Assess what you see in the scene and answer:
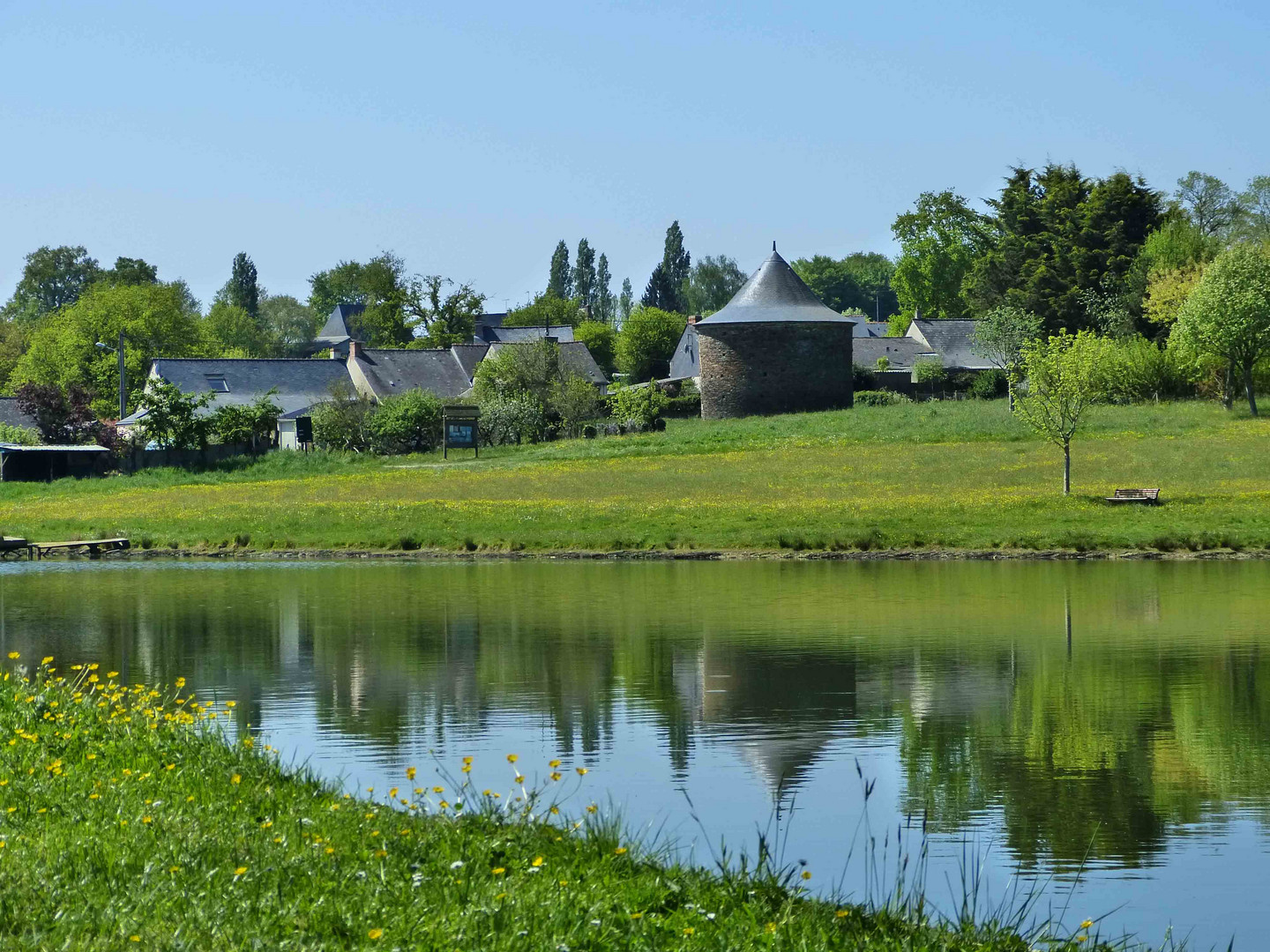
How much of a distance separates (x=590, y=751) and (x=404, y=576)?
19.2 metres

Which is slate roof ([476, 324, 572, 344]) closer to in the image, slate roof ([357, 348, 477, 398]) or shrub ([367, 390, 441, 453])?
slate roof ([357, 348, 477, 398])

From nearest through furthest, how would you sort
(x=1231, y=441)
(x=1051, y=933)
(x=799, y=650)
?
(x=1051, y=933), (x=799, y=650), (x=1231, y=441)

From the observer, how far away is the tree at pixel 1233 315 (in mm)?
62906

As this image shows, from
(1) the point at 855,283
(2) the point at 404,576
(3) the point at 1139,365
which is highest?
(1) the point at 855,283

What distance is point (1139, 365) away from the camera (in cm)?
6975

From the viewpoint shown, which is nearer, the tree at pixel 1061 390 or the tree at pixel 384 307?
the tree at pixel 1061 390

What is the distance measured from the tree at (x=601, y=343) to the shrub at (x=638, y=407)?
49.9m

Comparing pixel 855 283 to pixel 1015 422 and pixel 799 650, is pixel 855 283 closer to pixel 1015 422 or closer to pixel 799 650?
pixel 1015 422

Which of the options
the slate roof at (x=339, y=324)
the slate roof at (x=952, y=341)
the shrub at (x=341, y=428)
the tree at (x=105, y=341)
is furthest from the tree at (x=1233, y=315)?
the slate roof at (x=339, y=324)

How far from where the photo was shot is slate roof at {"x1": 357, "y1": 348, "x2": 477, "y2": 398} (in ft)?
309

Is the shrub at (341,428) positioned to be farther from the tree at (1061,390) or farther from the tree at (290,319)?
the tree at (290,319)

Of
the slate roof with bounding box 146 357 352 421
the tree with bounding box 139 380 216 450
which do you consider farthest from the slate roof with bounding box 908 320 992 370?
the tree with bounding box 139 380 216 450

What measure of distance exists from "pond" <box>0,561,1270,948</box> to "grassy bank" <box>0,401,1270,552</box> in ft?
18.2

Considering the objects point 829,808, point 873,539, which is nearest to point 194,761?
point 829,808
